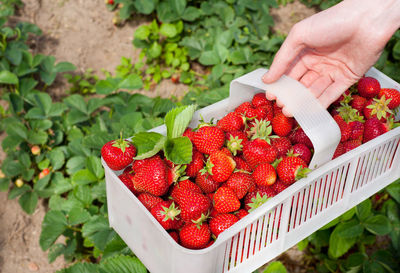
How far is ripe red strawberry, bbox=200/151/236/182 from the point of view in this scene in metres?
1.34

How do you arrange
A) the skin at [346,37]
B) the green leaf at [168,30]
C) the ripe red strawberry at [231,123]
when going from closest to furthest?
the ripe red strawberry at [231,123]
the skin at [346,37]
the green leaf at [168,30]

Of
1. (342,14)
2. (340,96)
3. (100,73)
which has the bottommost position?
(100,73)

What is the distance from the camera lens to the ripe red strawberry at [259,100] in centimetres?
161

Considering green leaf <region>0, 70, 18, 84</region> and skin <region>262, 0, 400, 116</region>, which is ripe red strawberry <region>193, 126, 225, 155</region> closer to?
skin <region>262, 0, 400, 116</region>

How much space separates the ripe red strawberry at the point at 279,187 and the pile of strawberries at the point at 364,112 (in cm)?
22

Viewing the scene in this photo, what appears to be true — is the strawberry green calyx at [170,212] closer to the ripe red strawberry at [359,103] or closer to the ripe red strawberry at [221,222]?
the ripe red strawberry at [221,222]

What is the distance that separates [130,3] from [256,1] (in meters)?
0.79

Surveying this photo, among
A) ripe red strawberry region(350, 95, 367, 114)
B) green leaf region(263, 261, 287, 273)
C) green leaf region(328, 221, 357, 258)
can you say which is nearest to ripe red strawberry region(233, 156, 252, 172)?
green leaf region(263, 261, 287, 273)

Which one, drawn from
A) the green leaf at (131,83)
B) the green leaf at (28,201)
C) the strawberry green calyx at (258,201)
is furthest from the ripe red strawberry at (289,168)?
the green leaf at (28,201)

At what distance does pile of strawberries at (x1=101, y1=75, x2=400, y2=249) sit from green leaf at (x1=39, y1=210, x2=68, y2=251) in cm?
66

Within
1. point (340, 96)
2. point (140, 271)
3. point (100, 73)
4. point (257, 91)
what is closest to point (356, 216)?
point (340, 96)

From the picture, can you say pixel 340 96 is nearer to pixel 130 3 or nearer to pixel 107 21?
pixel 130 3

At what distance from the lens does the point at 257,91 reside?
66.1 inches

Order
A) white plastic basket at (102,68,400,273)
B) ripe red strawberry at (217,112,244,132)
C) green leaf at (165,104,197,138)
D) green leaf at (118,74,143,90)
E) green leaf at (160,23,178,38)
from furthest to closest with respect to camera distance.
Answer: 1. green leaf at (160,23,178,38)
2. green leaf at (118,74,143,90)
3. ripe red strawberry at (217,112,244,132)
4. green leaf at (165,104,197,138)
5. white plastic basket at (102,68,400,273)
